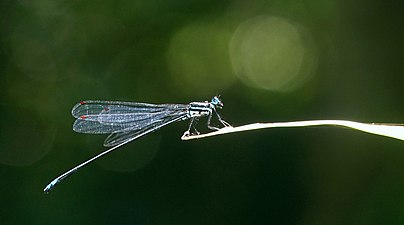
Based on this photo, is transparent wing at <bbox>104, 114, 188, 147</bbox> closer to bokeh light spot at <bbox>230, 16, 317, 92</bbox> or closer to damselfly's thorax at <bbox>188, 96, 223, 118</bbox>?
damselfly's thorax at <bbox>188, 96, 223, 118</bbox>

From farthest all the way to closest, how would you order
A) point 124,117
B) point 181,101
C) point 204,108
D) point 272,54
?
point 272,54
point 181,101
point 124,117
point 204,108

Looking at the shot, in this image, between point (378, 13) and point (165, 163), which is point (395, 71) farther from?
point (165, 163)

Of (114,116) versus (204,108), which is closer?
(204,108)

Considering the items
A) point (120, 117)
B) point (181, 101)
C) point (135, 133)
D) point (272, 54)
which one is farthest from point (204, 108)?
point (272, 54)

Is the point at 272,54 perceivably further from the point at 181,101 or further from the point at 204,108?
the point at 204,108

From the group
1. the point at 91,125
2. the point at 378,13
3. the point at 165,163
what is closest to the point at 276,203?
the point at 165,163

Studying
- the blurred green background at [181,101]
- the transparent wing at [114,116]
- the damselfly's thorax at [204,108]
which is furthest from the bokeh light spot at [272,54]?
the damselfly's thorax at [204,108]

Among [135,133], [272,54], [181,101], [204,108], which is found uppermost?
[272,54]
